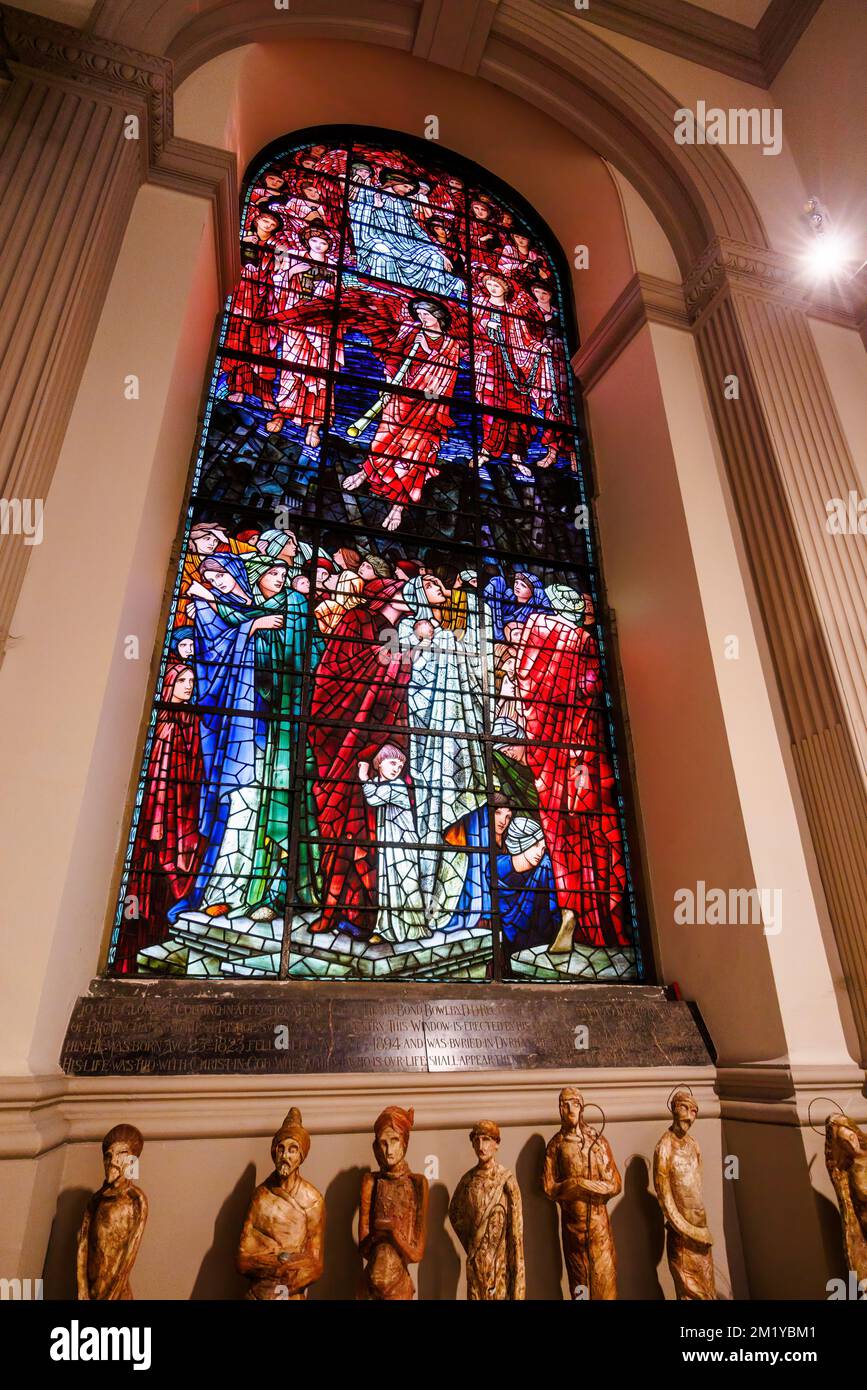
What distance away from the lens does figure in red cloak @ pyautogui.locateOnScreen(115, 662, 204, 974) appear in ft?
10.8

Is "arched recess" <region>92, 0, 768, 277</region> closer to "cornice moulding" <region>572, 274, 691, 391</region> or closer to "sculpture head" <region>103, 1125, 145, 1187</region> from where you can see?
"cornice moulding" <region>572, 274, 691, 391</region>

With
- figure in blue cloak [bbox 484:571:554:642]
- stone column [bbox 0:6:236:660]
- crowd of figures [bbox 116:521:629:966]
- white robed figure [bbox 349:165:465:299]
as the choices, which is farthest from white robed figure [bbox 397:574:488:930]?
white robed figure [bbox 349:165:465:299]

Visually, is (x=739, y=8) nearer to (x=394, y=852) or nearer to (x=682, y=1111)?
(x=394, y=852)

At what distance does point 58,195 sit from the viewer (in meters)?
3.57

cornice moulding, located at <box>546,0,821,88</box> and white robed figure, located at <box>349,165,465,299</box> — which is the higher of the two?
cornice moulding, located at <box>546,0,821,88</box>

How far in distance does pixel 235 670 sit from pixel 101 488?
1046mm

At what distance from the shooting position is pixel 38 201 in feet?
11.6

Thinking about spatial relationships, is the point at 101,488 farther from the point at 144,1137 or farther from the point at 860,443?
the point at 860,443

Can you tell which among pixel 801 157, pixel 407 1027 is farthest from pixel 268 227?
pixel 407 1027

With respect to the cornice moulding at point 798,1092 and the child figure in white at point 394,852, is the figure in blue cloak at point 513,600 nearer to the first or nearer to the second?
the child figure in white at point 394,852

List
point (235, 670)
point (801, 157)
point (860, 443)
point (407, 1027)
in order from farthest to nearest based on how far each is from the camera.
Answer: point (801, 157)
point (860, 443)
point (235, 670)
point (407, 1027)

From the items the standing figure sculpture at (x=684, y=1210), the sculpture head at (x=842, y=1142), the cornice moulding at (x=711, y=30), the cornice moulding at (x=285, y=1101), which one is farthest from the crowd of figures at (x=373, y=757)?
the cornice moulding at (x=711, y=30)

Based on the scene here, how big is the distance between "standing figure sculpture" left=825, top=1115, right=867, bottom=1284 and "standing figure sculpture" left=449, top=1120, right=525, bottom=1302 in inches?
43.4

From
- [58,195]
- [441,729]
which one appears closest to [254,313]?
[58,195]
